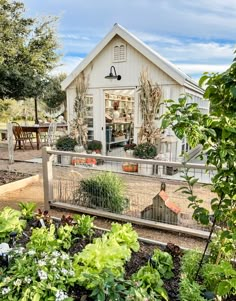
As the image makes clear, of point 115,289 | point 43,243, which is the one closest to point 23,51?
point 43,243

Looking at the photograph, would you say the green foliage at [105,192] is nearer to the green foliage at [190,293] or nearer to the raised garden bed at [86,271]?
the raised garden bed at [86,271]

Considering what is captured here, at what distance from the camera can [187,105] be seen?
4.88 feet

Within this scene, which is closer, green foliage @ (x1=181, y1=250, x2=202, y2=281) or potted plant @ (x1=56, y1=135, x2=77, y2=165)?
green foliage @ (x1=181, y1=250, x2=202, y2=281)

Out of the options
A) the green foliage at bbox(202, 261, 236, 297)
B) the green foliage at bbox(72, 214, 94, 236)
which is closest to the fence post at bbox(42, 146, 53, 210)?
the green foliage at bbox(72, 214, 94, 236)

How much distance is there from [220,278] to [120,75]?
6.38 metres

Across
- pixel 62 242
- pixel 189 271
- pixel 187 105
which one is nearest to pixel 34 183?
pixel 62 242

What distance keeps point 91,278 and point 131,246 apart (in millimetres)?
719

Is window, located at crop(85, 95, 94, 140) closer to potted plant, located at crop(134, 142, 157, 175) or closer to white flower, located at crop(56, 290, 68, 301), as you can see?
potted plant, located at crop(134, 142, 157, 175)

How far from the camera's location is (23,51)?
9062mm

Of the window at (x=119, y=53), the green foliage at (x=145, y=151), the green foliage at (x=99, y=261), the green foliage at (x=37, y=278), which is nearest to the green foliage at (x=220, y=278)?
the green foliage at (x=99, y=261)

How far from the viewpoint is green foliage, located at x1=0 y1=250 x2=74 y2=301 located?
164 centimetres

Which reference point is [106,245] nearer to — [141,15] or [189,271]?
[189,271]

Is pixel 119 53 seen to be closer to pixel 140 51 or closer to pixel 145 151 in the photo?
pixel 140 51

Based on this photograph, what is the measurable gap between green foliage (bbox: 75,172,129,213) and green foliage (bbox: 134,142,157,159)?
276 cm
